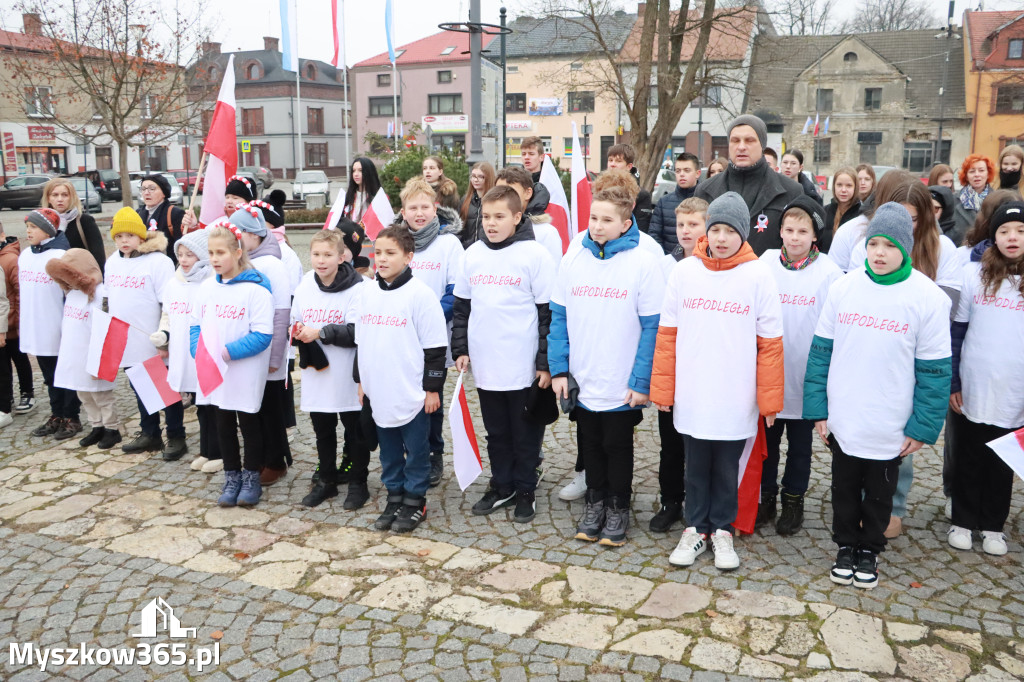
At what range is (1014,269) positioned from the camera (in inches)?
172

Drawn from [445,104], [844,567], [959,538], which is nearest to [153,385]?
[844,567]

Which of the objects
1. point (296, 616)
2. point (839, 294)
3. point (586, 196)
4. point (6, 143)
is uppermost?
point (6, 143)

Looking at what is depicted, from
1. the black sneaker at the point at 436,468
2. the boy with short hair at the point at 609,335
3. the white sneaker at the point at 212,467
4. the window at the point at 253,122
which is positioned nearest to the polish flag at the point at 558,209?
the black sneaker at the point at 436,468

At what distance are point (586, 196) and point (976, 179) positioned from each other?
3202 millimetres

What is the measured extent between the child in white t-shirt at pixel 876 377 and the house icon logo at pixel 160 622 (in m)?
3.15

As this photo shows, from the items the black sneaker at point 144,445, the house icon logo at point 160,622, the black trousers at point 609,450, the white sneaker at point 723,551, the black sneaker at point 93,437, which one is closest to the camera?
the house icon logo at point 160,622

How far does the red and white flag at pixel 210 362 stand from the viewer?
526 cm

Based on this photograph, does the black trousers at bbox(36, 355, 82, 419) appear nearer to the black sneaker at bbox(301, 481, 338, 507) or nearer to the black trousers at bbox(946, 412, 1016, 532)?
the black sneaker at bbox(301, 481, 338, 507)

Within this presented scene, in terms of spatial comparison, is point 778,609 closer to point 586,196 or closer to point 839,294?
point 839,294

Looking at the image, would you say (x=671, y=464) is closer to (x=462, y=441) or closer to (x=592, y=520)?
(x=592, y=520)

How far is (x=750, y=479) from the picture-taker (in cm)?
457

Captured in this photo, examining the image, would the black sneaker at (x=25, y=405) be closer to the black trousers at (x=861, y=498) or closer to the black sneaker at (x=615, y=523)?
the black sneaker at (x=615, y=523)

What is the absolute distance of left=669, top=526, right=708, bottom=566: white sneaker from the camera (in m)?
4.40

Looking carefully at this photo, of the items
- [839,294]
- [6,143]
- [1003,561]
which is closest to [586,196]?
[839,294]
